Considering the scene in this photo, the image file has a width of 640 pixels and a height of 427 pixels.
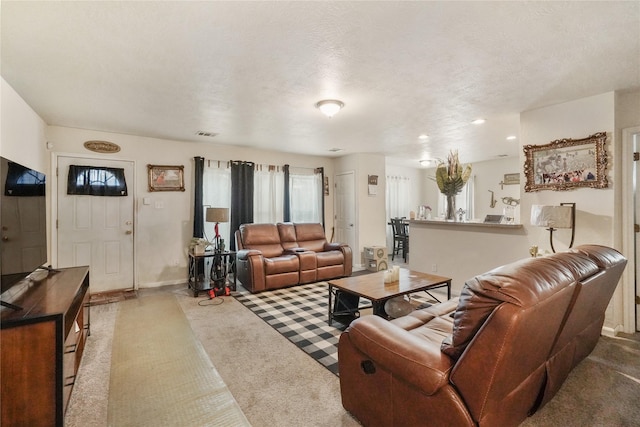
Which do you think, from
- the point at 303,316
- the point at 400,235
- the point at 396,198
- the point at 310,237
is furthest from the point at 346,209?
the point at 303,316

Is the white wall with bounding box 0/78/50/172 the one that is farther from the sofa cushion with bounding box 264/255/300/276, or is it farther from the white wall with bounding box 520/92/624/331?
the white wall with bounding box 520/92/624/331

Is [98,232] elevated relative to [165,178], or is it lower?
lower

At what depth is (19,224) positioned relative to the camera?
2.03m

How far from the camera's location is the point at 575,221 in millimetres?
3041

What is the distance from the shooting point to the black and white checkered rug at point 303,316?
257 cm

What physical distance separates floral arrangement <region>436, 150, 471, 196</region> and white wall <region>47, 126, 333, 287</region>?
3611 millimetres

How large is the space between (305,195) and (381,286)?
3524 mm

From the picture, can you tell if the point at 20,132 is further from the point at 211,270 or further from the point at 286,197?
the point at 286,197

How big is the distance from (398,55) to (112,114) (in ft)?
10.8

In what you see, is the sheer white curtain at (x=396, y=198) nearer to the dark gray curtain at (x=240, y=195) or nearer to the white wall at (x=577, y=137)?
the dark gray curtain at (x=240, y=195)

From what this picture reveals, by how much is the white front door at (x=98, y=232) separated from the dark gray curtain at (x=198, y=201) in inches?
34.8

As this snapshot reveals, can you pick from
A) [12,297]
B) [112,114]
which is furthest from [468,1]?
[112,114]

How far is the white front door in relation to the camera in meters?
4.07

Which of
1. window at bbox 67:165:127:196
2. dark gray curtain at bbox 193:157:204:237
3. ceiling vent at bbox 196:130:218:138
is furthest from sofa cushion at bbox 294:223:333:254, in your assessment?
window at bbox 67:165:127:196
